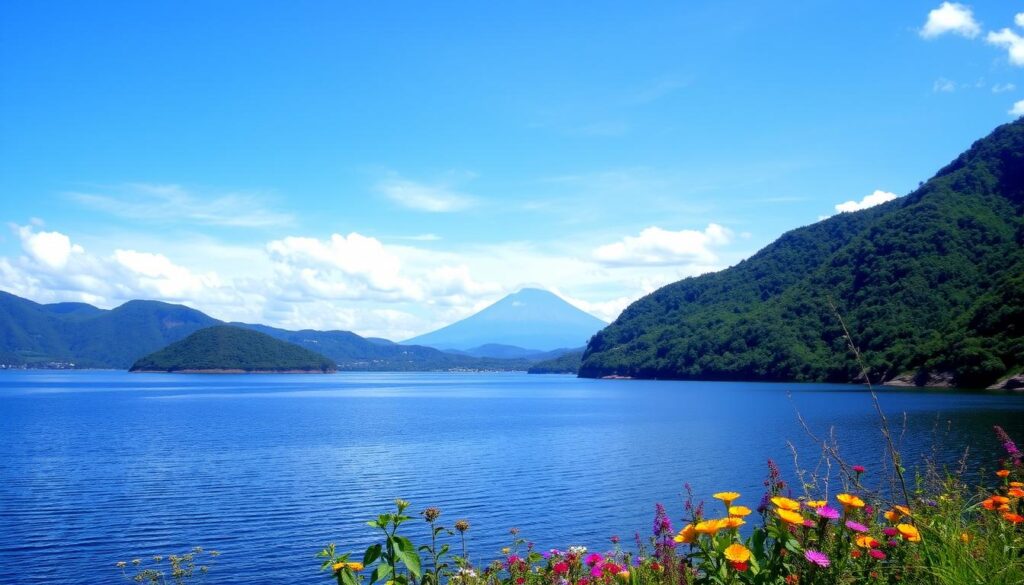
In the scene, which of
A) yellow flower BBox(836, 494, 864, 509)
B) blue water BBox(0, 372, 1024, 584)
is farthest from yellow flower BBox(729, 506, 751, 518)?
blue water BBox(0, 372, 1024, 584)

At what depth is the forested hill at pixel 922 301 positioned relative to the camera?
4094 inches

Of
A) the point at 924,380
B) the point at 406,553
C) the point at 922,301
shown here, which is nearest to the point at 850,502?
the point at 406,553

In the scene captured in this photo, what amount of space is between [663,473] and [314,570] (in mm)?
21729

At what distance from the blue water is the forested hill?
31.9 m

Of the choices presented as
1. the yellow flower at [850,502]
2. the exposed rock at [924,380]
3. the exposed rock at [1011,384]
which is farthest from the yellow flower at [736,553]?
the exposed rock at [924,380]

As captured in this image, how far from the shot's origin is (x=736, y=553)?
3.92 metres

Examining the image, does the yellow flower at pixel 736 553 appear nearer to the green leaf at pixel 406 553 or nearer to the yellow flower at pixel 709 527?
the yellow flower at pixel 709 527

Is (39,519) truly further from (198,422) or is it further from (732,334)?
(732,334)

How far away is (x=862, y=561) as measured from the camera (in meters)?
4.70

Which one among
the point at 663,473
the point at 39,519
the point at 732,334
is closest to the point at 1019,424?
the point at 663,473

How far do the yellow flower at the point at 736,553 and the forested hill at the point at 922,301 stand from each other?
10723cm

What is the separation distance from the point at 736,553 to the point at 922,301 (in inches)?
6398

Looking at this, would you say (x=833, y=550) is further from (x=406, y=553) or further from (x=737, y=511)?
(x=406, y=553)

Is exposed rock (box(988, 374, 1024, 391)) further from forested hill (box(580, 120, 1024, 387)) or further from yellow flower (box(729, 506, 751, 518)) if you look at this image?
yellow flower (box(729, 506, 751, 518))
